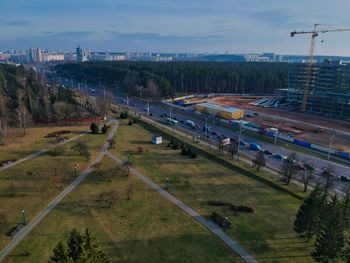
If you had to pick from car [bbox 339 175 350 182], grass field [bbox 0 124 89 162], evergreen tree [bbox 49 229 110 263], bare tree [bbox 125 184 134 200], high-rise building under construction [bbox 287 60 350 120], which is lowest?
car [bbox 339 175 350 182]

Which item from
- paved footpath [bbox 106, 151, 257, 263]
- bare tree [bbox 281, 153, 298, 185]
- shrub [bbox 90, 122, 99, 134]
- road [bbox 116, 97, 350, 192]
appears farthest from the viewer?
shrub [bbox 90, 122, 99, 134]

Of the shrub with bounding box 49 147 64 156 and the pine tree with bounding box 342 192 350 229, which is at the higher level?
the pine tree with bounding box 342 192 350 229

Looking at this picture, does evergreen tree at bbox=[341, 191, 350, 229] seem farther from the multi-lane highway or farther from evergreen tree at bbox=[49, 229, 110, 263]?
evergreen tree at bbox=[49, 229, 110, 263]

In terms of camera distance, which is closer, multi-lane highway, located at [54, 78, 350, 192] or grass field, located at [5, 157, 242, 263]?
grass field, located at [5, 157, 242, 263]

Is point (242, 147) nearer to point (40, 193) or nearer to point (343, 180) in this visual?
point (343, 180)

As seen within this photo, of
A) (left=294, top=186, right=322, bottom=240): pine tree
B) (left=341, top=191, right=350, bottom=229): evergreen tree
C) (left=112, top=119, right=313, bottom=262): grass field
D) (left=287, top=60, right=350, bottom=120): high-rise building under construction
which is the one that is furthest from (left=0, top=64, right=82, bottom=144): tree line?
(left=287, top=60, right=350, bottom=120): high-rise building under construction
